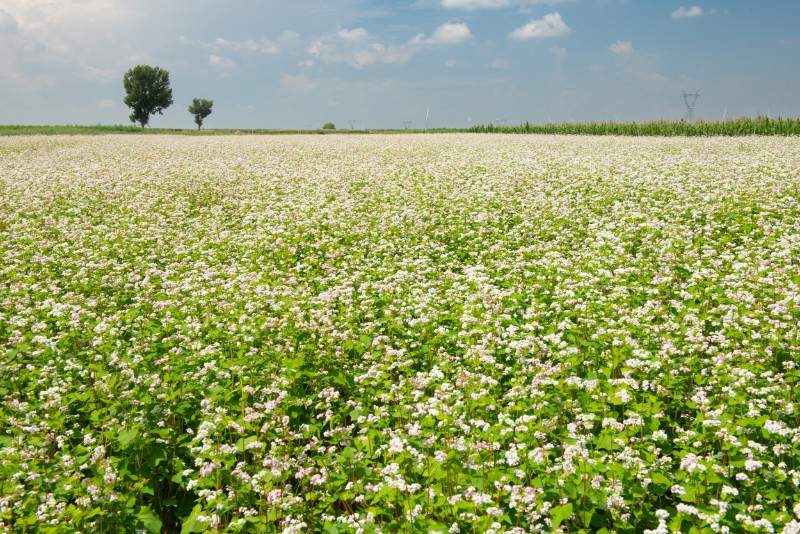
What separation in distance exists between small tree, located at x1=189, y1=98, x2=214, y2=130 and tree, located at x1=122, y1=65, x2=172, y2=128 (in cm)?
1589

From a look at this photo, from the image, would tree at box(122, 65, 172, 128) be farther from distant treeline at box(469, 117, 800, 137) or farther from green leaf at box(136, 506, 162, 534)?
green leaf at box(136, 506, 162, 534)

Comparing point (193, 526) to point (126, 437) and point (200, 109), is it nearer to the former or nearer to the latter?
point (126, 437)

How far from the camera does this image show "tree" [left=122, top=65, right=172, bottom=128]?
11019 cm

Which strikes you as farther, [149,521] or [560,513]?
[149,521]

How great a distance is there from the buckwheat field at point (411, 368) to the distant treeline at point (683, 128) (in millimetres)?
30612

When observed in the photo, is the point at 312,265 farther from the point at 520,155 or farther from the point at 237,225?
the point at 520,155

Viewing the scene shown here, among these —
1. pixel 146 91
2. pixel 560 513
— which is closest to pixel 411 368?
pixel 560 513

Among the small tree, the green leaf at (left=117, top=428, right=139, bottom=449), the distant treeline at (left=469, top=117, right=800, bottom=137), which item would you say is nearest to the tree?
the small tree

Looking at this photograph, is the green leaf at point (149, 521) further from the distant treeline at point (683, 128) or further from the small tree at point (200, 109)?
the small tree at point (200, 109)

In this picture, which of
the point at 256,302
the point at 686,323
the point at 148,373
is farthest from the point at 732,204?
the point at 148,373

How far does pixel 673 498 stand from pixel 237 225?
13548mm

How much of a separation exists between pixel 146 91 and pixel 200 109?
20.5 metres

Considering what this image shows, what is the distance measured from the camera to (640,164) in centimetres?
2206

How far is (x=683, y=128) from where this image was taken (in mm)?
48156
